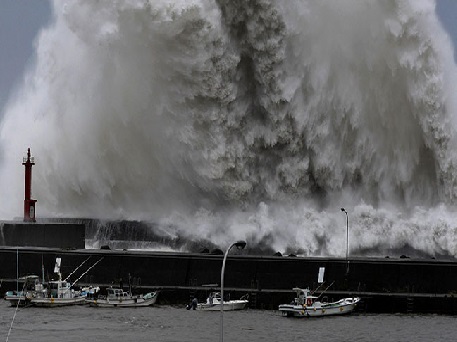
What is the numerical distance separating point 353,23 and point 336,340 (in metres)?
20.7

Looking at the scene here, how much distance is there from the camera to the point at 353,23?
6981cm

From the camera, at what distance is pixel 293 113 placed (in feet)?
229

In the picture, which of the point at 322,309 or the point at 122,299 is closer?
the point at 322,309

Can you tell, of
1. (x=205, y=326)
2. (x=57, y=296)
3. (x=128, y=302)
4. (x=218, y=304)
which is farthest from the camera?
(x=57, y=296)

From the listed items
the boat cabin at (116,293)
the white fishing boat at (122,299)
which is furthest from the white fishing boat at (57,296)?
the boat cabin at (116,293)

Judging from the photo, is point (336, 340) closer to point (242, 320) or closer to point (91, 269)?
point (242, 320)

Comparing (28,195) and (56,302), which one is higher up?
(28,195)

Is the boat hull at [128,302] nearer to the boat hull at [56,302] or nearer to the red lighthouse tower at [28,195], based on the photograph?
the boat hull at [56,302]

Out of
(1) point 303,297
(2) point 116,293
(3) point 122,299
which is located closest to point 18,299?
(2) point 116,293

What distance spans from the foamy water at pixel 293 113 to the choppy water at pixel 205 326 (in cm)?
1048

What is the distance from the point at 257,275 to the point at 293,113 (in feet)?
33.6

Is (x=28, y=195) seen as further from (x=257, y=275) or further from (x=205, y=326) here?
(x=205, y=326)

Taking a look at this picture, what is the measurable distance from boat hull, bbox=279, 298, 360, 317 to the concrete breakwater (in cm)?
79

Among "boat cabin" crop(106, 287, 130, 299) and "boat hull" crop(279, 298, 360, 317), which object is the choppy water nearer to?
"boat hull" crop(279, 298, 360, 317)
